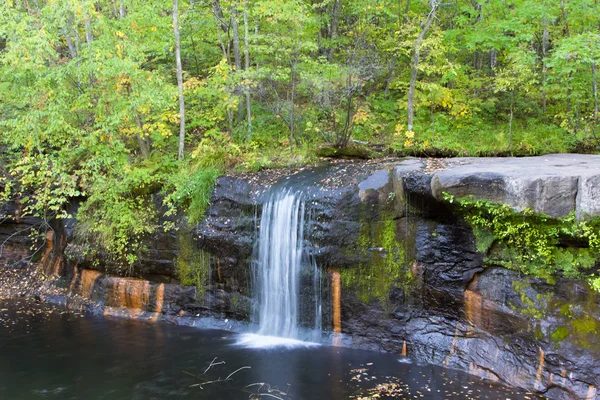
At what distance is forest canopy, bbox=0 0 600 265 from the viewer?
34.5 feet

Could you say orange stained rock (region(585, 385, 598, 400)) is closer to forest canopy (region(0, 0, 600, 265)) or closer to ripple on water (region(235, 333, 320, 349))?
ripple on water (region(235, 333, 320, 349))

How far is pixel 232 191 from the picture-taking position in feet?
33.3

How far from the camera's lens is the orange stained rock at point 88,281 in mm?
11156

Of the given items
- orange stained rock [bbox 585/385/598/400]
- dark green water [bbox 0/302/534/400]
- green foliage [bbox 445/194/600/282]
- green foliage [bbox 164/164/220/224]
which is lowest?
dark green water [bbox 0/302/534/400]

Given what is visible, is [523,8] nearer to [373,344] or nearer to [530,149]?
[530,149]

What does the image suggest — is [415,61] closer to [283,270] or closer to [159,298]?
[283,270]

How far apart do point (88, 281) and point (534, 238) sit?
399 inches

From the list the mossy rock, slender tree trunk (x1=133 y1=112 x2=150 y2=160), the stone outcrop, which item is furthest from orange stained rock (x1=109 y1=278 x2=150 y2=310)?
the mossy rock

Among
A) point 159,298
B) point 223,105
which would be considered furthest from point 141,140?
point 159,298

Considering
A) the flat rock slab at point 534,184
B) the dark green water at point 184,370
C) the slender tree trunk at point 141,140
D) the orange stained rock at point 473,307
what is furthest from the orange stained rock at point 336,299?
Answer: the slender tree trunk at point 141,140

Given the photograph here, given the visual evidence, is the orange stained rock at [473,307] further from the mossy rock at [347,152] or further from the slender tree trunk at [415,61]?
the slender tree trunk at [415,61]

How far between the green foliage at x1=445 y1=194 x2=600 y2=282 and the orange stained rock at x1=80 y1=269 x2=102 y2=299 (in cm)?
875

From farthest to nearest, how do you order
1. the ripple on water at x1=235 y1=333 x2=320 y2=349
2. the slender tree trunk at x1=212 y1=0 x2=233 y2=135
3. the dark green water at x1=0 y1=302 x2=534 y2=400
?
the slender tree trunk at x1=212 y1=0 x2=233 y2=135 → the ripple on water at x1=235 y1=333 x2=320 y2=349 → the dark green water at x1=0 y1=302 x2=534 y2=400

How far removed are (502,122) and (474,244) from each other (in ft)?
22.5
